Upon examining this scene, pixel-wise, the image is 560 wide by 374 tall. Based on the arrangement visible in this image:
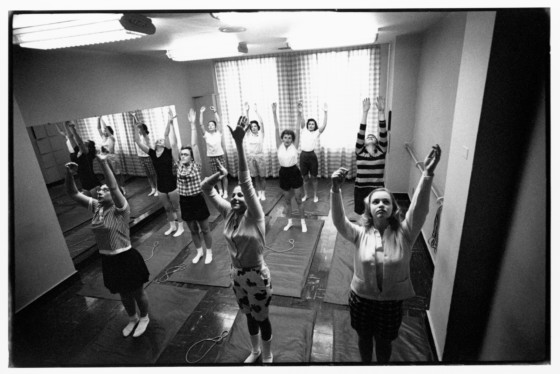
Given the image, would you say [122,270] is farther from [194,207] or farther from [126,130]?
[126,130]

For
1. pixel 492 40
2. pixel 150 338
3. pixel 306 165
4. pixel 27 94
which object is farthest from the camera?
pixel 306 165

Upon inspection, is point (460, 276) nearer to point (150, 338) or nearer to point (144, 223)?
point (150, 338)

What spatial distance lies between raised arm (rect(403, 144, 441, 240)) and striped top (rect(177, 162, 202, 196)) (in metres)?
2.19

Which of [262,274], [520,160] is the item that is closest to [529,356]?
[520,160]

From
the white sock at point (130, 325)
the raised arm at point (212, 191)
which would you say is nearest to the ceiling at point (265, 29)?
the raised arm at point (212, 191)

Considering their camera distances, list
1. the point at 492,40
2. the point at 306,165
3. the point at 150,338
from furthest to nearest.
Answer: the point at 306,165
the point at 150,338
the point at 492,40

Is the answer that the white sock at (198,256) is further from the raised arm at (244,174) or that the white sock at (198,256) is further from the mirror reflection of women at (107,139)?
the raised arm at (244,174)

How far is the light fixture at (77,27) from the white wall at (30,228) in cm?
92

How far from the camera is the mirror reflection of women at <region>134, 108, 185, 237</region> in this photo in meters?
3.45

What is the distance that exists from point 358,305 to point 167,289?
6.84 ft

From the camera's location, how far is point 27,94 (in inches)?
113

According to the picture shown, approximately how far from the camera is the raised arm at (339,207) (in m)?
1.45

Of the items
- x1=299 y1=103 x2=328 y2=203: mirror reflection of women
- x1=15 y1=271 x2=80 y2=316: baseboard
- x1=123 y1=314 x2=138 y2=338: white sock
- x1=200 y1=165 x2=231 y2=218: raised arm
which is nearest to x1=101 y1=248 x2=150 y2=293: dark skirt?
x1=123 y1=314 x2=138 y2=338: white sock

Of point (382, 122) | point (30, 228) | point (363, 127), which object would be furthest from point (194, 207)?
point (382, 122)
